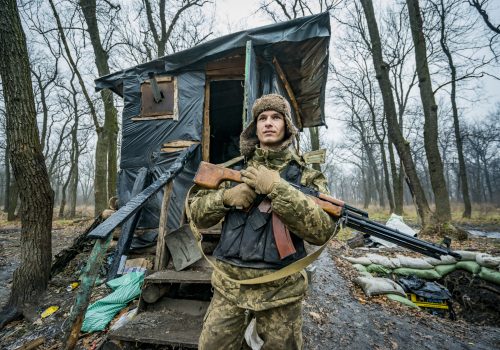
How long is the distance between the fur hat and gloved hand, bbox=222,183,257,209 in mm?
492

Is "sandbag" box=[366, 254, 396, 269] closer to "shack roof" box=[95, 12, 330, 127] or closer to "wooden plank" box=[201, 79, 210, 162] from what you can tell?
"wooden plank" box=[201, 79, 210, 162]

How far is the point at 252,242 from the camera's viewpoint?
1719mm

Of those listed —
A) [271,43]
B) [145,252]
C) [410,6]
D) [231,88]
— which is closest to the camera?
[271,43]

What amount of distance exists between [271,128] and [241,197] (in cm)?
63

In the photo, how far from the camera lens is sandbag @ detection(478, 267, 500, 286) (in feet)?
16.6

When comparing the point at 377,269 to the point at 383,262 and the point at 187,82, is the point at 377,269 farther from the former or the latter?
the point at 187,82

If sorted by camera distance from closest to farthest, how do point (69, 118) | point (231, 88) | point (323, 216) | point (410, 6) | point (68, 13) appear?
1. point (323, 216)
2. point (231, 88)
3. point (410, 6)
4. point (68, 13)
5. point (69, 118)

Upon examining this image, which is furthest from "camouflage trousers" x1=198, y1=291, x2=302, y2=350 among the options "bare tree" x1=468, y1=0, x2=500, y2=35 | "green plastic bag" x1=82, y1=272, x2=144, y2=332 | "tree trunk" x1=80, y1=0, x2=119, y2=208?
"bare tree" x1=468, y1=0, x2=500, y2=35

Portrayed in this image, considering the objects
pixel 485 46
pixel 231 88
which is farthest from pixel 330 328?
pixel 485 46

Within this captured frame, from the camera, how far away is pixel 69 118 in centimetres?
2028

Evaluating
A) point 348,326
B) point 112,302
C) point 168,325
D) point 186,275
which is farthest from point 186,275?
point 348,326

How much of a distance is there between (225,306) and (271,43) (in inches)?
173

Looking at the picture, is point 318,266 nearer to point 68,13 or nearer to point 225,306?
point 225,306

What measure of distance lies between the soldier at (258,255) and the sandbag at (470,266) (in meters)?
6.15
